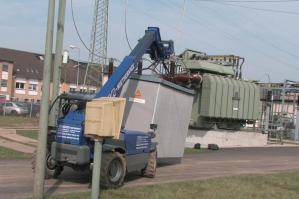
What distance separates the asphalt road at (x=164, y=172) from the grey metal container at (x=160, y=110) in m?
0.80

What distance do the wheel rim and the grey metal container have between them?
341 centimetres

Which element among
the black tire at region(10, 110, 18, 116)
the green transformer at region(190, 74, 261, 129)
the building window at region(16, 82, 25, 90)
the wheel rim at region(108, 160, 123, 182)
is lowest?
the wheel rim at region(108, 160, 123, 182)

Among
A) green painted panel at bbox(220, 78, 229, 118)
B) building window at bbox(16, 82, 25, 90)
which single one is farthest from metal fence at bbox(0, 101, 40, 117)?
building window at bbox(16, 82, 25, 90)

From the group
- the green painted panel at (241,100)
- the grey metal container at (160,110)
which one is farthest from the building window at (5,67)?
the grey metal container at (160,110)

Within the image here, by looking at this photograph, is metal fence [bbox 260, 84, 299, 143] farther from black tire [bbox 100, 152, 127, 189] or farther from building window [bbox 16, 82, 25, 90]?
Result: building window [bbox 16, 82, 25, 90]

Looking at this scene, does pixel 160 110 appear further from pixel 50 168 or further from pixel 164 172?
pixel 50 168

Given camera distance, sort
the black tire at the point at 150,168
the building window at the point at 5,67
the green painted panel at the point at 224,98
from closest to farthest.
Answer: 1. the black tire at the point at 150,168
2. the green painted panel at the point at 224,98
3. the building window at the point at 5,67

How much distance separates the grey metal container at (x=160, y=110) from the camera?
1639 cm

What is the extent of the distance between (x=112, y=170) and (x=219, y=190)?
2.47m

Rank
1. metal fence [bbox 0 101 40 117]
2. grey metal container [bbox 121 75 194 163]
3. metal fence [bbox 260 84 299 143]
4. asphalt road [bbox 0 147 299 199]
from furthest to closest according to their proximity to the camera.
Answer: metal fence [bbox 0 101 40 117], metal fence [bbox 260 84 299 143], grey metal container [bbox 121 75 194 163], asphalt road [bbox 0 147 299 199]

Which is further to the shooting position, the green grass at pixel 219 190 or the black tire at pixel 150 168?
the black tire at pixel 150 168

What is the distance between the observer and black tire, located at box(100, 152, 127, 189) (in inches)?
479

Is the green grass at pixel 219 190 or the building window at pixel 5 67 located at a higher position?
the building window at pixel 5 67

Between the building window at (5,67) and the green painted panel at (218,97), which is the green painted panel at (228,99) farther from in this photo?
the building window at (5,67)
